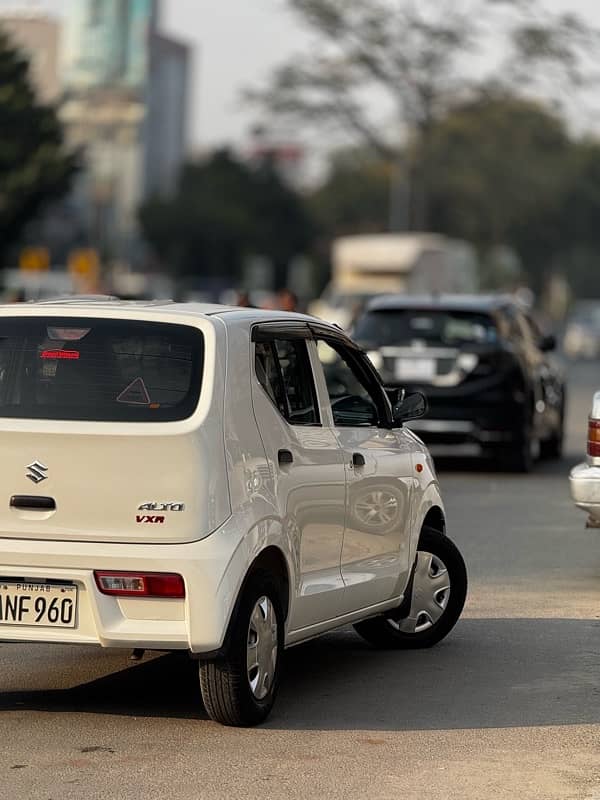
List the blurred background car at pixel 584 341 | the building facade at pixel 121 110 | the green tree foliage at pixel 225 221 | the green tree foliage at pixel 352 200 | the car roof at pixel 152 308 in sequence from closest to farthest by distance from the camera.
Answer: the car roof at pixel 152 308
the blurred background car at pixel 584 341
the building facade at pixel 121 110
the green tree foliage at pixel 225 221
the green tree foliage at pixel 352 200

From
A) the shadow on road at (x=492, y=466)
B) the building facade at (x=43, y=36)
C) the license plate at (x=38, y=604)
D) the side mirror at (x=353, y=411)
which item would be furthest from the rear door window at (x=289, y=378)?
the building facade at (x=43, y=36)

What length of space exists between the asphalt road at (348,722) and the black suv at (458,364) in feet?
24.9

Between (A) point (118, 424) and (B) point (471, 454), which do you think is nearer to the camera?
(A) point (118, 424)

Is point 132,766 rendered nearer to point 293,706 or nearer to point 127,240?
point 293,706

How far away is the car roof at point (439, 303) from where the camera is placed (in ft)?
59.1

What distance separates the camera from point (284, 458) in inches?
292

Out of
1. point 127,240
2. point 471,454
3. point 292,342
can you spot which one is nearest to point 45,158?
point 471,454

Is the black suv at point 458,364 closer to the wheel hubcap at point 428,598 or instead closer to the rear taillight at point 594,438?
the rear taillight at point 594,438

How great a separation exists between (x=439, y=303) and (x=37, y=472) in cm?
1143

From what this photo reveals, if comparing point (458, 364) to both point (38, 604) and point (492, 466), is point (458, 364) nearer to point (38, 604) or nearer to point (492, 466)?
point (492, 466)

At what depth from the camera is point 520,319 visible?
19.3 metres

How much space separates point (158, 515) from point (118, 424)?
0.35m

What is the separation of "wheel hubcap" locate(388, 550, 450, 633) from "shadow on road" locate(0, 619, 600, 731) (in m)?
0.13

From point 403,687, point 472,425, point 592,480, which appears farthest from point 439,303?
point 403,687
